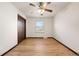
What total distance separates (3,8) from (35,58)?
3.32 meters

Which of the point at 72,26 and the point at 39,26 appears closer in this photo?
the point at 72,26

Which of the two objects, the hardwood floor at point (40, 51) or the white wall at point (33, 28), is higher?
the white wall at point (33, 28)

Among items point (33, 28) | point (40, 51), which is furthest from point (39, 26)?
point (40, 51)

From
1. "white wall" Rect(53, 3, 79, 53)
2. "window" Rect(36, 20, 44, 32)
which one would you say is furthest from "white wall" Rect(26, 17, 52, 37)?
"white wall" Rect(53, 3, 79, 53)

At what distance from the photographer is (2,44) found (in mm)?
3508

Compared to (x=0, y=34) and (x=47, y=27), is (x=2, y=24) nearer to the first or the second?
(x=0, y=34)

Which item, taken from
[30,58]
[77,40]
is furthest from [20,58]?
[77,40]

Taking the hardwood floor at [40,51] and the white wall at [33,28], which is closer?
the hardwood floor at [40,51]

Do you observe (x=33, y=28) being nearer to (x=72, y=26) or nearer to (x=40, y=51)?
(x=40, y=51)

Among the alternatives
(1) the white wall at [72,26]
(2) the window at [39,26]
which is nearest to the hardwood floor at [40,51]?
(1) the white wall at [72,26]

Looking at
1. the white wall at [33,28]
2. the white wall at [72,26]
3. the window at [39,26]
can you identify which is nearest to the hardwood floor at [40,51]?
the white wall at [72,26]

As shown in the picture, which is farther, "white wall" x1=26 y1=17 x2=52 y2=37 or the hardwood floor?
"white wall" x1=26 y1=17 x2=52 y2=37

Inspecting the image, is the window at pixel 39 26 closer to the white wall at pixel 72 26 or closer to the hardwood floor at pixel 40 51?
the white wall at pixel 72 26

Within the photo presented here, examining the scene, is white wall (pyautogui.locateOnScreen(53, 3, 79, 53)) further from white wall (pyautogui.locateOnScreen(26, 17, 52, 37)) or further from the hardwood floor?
white wall (pyautogui.locateOnScreen(26, 17, 52, 37))
